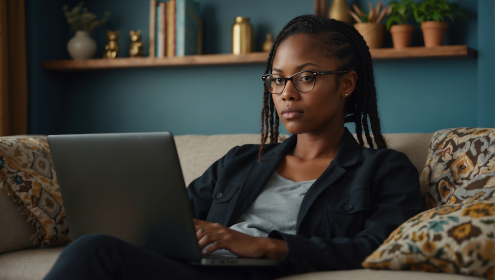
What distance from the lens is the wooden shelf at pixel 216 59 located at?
2.09 metres

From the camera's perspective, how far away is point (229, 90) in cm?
265

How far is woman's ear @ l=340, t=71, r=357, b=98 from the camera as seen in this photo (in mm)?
1367

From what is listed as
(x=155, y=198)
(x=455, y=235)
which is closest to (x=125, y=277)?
(x=155, y=198)

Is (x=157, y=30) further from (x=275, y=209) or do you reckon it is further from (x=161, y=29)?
(x=275, y=209)

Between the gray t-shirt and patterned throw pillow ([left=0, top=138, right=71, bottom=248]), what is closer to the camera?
the gray t-shirt

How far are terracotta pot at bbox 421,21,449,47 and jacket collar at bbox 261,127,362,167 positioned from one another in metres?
0.97

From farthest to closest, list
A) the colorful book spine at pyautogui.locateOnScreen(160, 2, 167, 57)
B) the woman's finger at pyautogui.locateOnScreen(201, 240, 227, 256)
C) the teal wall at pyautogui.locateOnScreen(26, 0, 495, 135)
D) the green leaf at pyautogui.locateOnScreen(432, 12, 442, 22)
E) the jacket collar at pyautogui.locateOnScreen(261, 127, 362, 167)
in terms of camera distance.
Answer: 1. the colorful book spine at pyautogui.locateOnScreen(160, 2, 167, 57)
2. the teal wall at pyautogui.locateOnScreen(26, 0, 495, 135)
3. the green leaf at pyautogui.locateOnScreen(432, 12, 442, 22)
4. the jacket collar at pyautogui.locateOnScreen(261, 127, 362, 167)
5. the woman's finger at pyautogui.locateOnScreen(201, 240, 227, 256)

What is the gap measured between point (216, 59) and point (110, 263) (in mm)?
1742

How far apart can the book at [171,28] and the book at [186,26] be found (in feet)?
0.07

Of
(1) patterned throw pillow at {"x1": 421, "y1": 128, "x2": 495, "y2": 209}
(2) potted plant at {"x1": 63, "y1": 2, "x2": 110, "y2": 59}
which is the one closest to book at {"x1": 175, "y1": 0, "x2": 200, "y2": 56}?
(2) potted plant at {"x1": 63, "y1": 2, "x2": 110, "y2": 59}

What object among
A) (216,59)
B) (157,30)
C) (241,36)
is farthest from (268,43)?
(157,30)

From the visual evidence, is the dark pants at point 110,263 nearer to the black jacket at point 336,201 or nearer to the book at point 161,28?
the black jacket at point 336,201

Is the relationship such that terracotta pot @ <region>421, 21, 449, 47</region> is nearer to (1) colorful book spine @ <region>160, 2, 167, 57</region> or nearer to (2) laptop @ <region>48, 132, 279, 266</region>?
(1) colorful book spine @ <region>160, 2, 167, 57</region>

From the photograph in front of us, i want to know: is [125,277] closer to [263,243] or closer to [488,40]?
[263,243]
